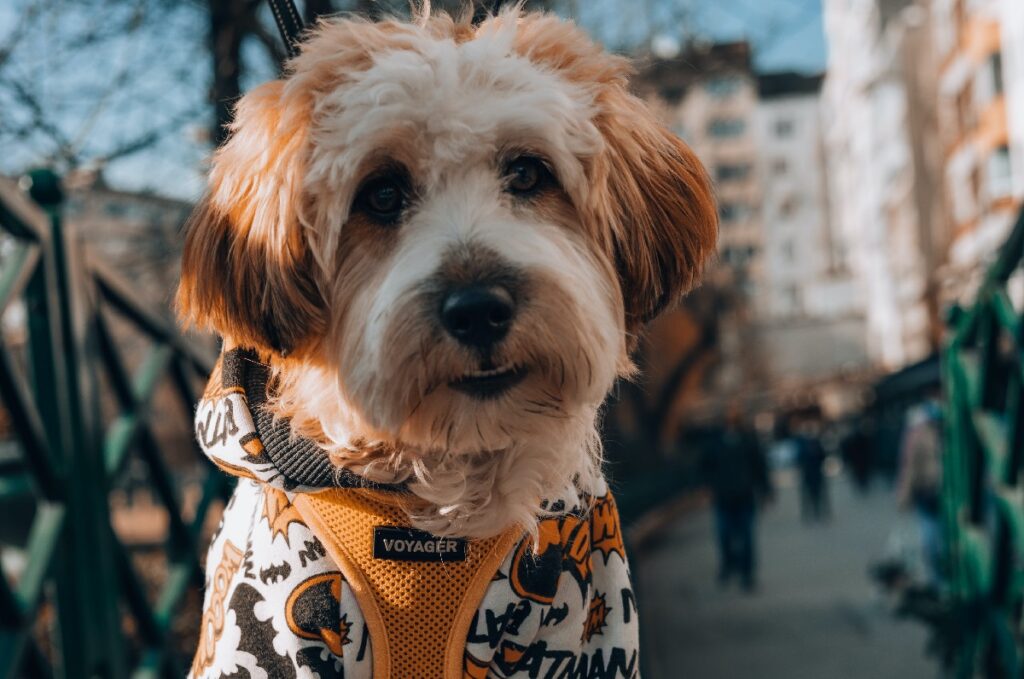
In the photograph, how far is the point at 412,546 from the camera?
2.18 m

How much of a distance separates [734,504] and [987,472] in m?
7.29

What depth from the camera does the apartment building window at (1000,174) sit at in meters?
28.4

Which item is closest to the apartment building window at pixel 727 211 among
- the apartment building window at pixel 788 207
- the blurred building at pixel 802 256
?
the apartment building window at pixel 788 207

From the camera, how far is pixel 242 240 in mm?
2188

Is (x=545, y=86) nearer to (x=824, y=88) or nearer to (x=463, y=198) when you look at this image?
(x=463, y=198)

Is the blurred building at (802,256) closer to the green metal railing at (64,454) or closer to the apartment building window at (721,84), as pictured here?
the apartment building window at (721,84)

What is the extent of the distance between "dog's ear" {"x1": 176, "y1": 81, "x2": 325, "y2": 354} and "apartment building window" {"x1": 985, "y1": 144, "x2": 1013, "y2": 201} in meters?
29.7

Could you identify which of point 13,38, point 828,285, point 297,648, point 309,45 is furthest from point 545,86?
point 828,285

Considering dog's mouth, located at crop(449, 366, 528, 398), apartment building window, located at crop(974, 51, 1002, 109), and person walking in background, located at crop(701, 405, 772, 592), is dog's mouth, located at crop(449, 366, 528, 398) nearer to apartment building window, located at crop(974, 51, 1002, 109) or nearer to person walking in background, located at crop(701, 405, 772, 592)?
person walking in background, located at crop(701, 405, 772, 592)

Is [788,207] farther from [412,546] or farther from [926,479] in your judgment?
[412,546]

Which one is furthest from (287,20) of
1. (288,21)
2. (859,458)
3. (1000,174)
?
(1000,174)

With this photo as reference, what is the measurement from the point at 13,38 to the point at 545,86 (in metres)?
2.96

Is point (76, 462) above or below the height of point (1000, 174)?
above

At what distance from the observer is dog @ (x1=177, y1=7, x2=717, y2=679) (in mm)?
2076
